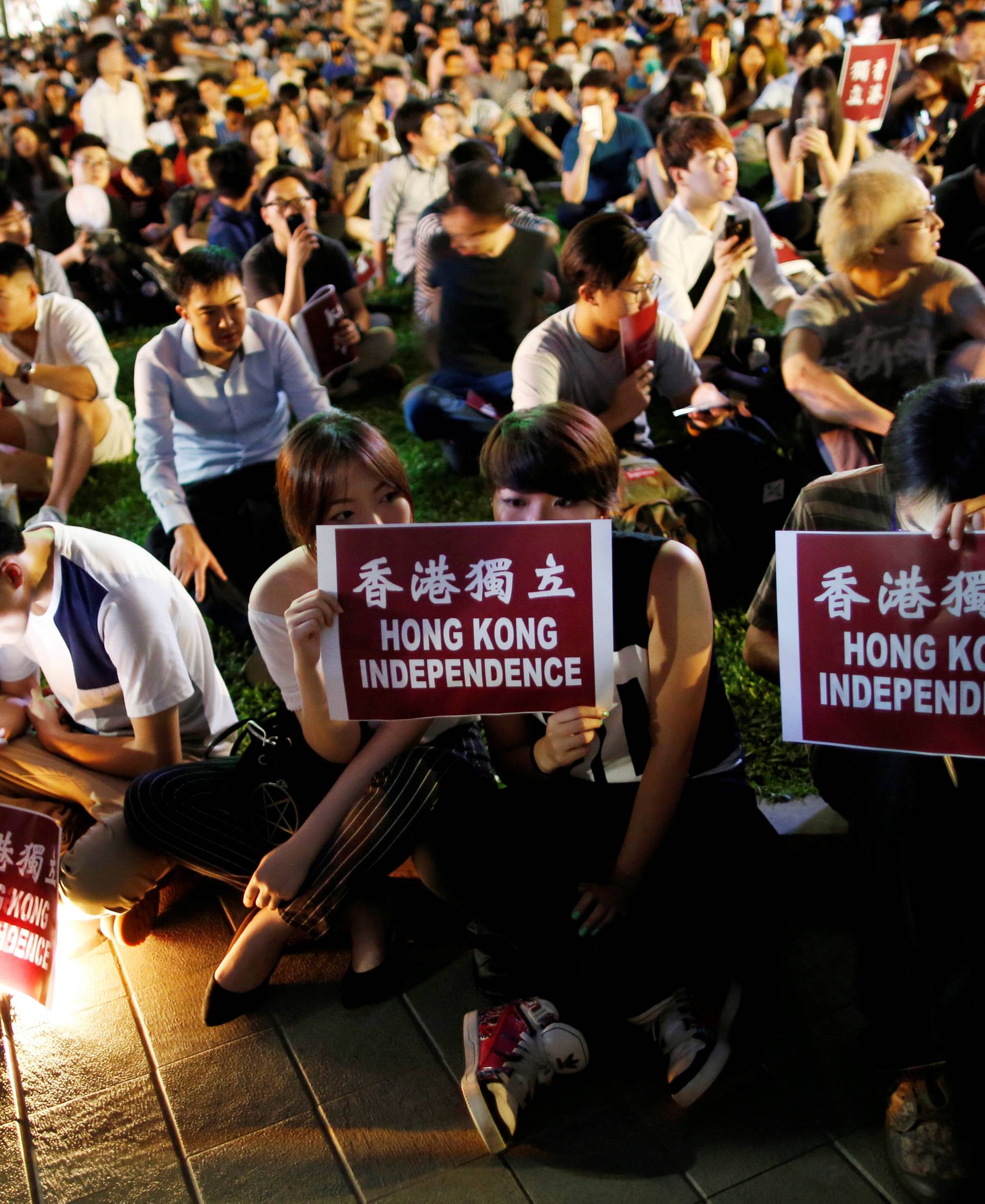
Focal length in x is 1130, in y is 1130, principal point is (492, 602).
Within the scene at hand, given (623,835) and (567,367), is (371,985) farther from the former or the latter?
(567,367)

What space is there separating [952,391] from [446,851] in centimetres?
140

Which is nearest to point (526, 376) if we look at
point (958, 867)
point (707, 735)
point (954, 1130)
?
point (707, 735)

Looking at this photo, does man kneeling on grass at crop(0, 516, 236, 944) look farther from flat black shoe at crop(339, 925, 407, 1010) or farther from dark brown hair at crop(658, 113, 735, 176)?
dark brown hair at crop(658, 113, 735, 176)

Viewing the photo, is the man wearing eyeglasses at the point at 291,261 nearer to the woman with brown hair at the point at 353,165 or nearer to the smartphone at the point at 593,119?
the smartphone at the point at 593,119

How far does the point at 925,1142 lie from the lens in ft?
6.73

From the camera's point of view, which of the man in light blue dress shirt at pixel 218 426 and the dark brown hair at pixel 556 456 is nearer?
the dark brown hair at pixel 556 456

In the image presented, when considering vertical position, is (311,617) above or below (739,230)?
below

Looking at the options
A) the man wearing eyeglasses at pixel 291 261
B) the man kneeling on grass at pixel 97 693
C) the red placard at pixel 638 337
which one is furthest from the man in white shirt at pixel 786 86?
the man kneeling on grass at pixel 97 693

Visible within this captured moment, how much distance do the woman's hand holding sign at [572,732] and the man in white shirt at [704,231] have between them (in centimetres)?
299

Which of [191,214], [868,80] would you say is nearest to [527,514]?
[868,80]

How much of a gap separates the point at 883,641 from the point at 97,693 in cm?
181

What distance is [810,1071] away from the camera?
7.68 feet

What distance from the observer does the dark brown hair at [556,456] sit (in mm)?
2359

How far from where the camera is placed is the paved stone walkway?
7.11 feet
